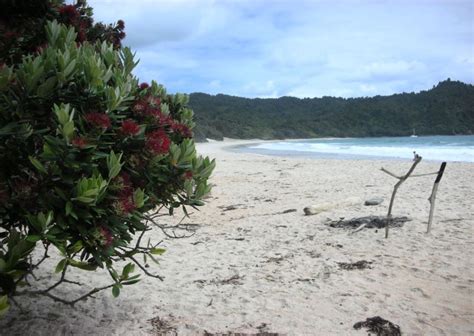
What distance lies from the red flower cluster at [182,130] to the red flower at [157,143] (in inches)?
17.6

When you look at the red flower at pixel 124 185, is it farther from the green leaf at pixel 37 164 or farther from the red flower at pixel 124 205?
the green leaf at pixel 37 164

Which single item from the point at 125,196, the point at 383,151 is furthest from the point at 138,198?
the point at 383,151

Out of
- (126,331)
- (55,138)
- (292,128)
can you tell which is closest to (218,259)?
(126,331)

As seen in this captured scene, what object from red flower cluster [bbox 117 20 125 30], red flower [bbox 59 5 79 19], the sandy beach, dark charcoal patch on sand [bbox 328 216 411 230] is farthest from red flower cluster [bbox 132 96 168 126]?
dark charcoal patch on sand [bbox 328 216 411 230]

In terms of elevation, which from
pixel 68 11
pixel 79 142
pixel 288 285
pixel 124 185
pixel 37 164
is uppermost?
pixel 68 11

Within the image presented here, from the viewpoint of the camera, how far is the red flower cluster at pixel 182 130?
3.09m

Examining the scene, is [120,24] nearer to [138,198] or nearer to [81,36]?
[81,36]

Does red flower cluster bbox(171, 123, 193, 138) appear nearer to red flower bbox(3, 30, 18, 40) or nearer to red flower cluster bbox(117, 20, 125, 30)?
red flower bbox(3, 30, 18, 40)

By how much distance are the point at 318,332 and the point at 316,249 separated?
2.45m

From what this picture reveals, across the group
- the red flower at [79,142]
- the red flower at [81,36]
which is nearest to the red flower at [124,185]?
the red flower at [79,142]

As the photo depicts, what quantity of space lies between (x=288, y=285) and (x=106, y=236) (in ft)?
9.34

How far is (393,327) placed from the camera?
372cm

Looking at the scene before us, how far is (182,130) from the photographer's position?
3.17 m

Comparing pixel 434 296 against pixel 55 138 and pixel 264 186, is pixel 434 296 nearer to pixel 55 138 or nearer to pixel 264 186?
pixel 55 138
